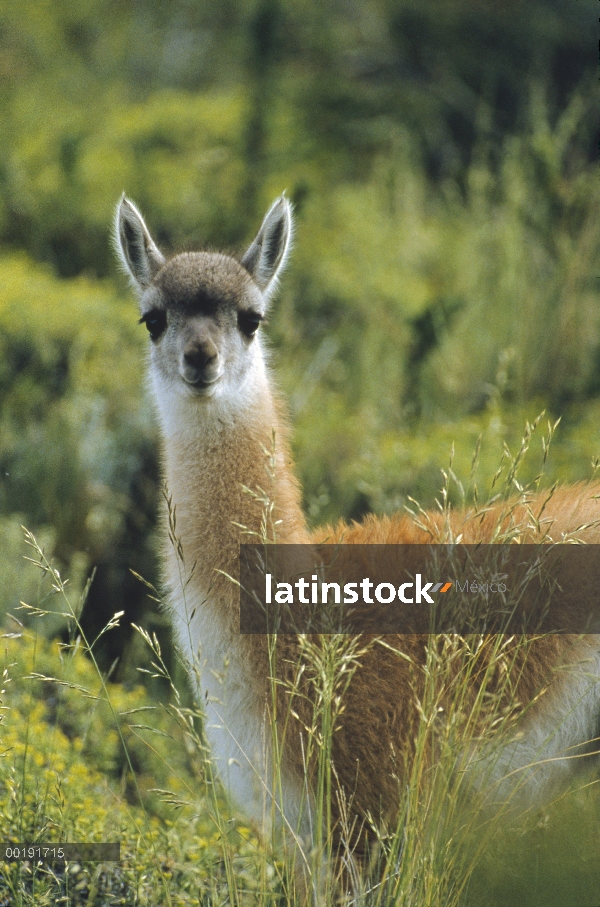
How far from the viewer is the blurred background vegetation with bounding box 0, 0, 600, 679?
20.2 ft

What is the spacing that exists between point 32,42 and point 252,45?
5202 mm

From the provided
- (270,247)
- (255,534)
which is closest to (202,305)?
(270,247)

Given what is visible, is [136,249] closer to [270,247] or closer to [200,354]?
[270,247]

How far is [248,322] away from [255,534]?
1.24 meters

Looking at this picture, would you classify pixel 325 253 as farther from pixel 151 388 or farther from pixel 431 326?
pixel 151 388

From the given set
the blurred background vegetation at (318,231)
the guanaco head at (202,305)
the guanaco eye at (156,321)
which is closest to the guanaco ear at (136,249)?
the guanaco head at (202,305)

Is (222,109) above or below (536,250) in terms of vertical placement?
above

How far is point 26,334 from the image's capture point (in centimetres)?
711

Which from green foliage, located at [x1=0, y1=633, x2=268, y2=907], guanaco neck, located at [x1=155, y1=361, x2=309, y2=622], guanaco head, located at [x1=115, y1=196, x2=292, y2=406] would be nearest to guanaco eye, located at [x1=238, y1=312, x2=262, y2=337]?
guanaco head, located at [x1=115, y1=196, x2=292, y2=406]

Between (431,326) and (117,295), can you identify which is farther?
(117,295)

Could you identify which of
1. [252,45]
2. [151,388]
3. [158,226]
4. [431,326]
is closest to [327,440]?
[431,326]

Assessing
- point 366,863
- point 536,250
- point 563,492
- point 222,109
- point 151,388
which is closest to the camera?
point 366,863

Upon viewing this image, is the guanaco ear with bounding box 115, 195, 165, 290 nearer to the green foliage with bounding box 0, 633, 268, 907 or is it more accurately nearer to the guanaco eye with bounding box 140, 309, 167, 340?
the guanaco eye with bounding box 140, 309, 167, 340

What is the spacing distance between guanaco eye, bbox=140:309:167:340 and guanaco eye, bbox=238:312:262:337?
302 millimetres
